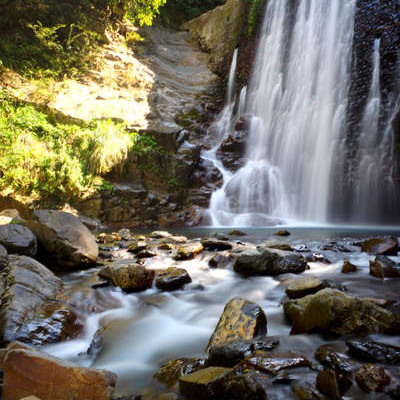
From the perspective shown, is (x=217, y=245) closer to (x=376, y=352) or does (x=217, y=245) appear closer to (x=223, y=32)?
(x=376, y=352)

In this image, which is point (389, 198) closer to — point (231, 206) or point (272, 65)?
point (231, 206)

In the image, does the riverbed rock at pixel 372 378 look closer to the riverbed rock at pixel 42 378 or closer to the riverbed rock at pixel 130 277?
the riverbed rock at pixel 42 378

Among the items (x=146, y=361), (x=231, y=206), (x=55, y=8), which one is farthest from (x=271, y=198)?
(x=55, y=8)

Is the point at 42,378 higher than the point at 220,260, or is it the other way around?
the point at 42,378

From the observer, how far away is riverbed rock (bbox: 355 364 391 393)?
1.38m

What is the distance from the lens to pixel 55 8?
1285cm

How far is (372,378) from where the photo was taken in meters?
1.41

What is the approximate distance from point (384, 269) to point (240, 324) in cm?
241

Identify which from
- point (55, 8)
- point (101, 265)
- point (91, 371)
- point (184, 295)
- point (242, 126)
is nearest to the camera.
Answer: point (91, 371)

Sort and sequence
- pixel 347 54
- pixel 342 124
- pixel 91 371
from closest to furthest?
pixel 91 371 < pixel 342 124 < pixel 347 54

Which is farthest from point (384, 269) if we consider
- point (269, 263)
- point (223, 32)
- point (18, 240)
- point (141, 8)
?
point (223, 32)

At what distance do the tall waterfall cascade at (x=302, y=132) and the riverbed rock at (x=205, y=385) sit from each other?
8801 millimetres

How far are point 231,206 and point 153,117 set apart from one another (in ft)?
19.9

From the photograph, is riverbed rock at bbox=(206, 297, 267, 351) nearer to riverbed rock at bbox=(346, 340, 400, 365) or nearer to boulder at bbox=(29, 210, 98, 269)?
riverbed rock at bbox=(346, 340, 400, 365)
